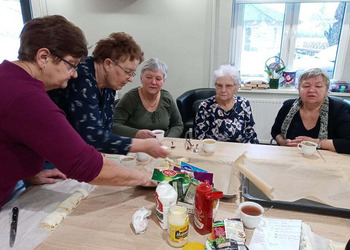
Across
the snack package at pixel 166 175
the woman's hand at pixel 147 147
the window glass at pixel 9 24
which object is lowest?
the snack package at pixel 166 175

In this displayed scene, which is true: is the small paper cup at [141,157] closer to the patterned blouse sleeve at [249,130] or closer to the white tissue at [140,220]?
the white tissue at [140,220]

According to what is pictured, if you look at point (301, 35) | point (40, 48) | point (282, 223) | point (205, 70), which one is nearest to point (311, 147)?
point (282, 223)

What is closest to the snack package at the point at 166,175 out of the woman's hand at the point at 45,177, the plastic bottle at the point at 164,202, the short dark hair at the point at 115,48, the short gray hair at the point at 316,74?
the plastic bottle at the point at 164,202

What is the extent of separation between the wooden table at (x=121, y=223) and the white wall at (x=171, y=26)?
261 cm

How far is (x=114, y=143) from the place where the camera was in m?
1.18

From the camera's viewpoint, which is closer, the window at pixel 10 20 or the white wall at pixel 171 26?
the white wall at pixel 171 26

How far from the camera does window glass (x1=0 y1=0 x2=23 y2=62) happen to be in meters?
3.38

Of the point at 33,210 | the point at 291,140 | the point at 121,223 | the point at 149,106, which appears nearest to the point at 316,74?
the point at 291,140

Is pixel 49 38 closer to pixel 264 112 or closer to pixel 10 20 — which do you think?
pixel 264 112

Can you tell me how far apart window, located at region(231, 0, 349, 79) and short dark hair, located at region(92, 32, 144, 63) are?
2587 millimetres

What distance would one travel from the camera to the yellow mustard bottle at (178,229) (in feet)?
2.59

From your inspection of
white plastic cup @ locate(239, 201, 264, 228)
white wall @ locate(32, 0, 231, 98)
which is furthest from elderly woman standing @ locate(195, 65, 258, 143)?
white wall @ locate(32, 0, 231, 98)

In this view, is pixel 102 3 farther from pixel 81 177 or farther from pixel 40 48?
pixel 81 177

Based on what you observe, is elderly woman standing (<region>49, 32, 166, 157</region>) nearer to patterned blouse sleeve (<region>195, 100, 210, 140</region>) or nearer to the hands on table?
patterned blouse sleeve (<region>195, 100, 210, 140</region>)
